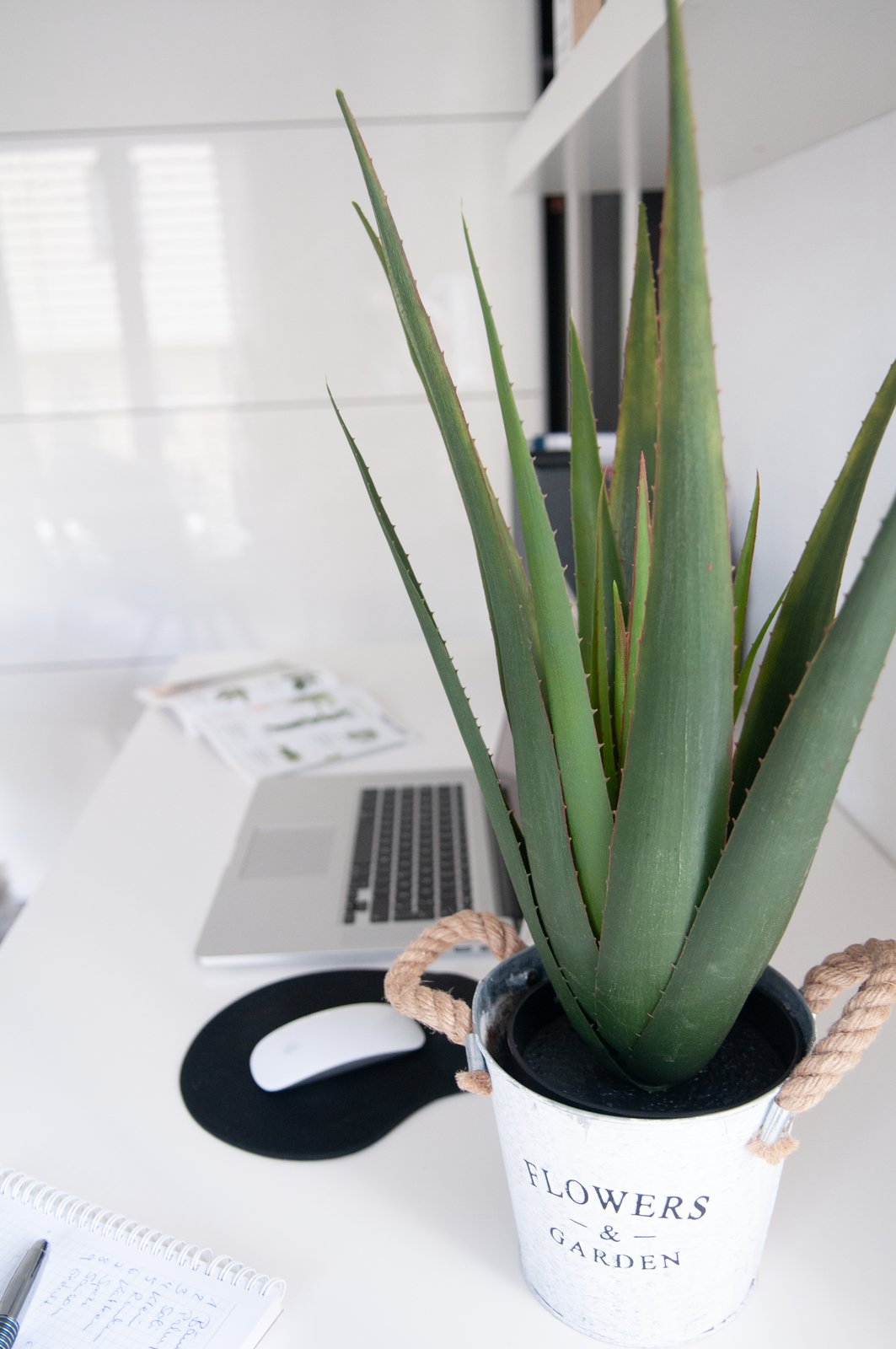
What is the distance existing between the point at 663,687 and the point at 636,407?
0.18 m

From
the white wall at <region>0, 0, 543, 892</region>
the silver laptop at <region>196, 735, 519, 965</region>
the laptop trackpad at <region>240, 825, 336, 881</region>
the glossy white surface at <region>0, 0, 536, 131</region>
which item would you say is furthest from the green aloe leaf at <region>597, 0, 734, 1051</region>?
the glossy white surface at <region>0, 0, 536, 131</region>

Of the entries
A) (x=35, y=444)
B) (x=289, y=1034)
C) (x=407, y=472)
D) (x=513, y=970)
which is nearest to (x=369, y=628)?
(x=407, y=472)

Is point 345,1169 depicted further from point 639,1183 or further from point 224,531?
point 224,531

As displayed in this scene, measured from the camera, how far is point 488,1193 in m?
0.57

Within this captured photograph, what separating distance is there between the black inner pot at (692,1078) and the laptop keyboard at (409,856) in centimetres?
33

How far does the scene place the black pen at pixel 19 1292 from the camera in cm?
47

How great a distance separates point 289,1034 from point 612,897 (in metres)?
0.33

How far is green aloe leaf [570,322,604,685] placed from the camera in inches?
18.9

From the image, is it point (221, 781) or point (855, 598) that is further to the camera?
point (221, 781)

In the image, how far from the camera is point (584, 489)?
19.6 inches

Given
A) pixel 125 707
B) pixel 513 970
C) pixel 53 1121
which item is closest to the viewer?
pixel 513 970

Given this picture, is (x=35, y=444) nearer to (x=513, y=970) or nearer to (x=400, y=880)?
(x=400, y=880)

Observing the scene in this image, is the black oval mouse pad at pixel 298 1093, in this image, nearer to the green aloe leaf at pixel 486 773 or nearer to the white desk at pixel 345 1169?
the white desk at pixel 345 1169

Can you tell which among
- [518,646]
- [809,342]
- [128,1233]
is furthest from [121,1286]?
[809,342]
